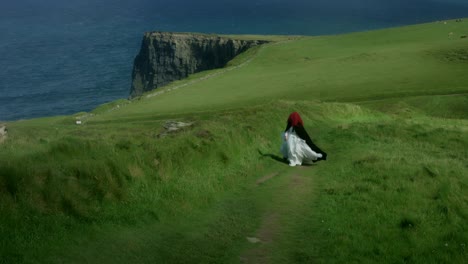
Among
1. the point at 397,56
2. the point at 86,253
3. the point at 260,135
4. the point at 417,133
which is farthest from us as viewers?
the point at 397,56

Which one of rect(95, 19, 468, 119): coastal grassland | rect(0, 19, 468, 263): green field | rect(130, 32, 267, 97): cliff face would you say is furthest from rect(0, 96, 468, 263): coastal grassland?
rect(130, 32, 267, 97): cliff face

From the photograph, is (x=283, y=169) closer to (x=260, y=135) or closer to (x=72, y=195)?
(x=260, y=135)

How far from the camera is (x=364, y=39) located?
8062 cm

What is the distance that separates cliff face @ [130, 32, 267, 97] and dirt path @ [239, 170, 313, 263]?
98.3 m

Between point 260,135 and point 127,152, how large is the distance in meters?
8.55

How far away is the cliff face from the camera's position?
12638cm

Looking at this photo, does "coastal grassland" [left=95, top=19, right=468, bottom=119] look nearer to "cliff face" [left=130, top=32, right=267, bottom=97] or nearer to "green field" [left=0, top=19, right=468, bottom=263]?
"green field" [left=0, top=19, right=468, bottom=263]

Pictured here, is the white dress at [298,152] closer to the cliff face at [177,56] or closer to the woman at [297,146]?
the woman at [297,146]

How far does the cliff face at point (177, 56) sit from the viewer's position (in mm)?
126375

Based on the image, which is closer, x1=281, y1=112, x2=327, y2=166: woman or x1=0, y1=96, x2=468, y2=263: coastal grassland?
x1=0, y1=96, x2=468, y2=263: coastal grassland

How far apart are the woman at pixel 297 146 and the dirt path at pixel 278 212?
68 centimetres

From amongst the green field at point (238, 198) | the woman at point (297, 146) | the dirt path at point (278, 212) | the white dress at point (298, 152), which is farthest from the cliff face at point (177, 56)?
the dirt path at point (278, 212)

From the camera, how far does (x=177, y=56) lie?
14525 centimetres

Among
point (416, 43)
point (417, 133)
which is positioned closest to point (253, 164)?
point (417, 133)
